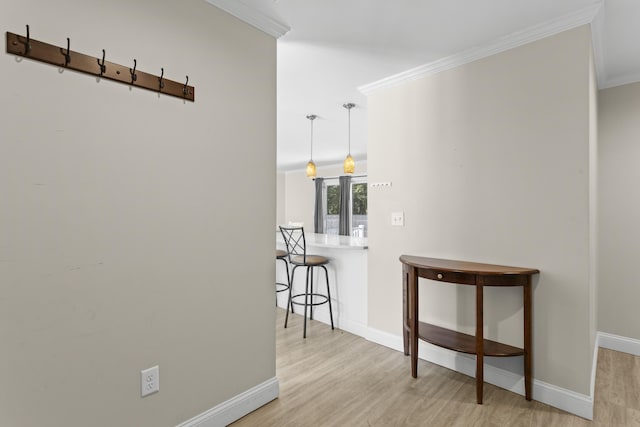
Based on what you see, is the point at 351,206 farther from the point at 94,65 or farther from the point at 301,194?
the point at 94,65

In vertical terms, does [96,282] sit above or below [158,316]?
above

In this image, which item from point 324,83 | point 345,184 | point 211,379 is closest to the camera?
point 211,379

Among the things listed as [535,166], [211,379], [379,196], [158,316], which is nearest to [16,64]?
[158,316]

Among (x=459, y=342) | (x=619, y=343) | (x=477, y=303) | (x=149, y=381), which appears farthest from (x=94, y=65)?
(x=619, y=343)

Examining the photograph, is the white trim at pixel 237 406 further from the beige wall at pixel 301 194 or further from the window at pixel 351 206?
the beige wall at pixel 301 194

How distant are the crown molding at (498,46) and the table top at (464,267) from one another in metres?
1.50

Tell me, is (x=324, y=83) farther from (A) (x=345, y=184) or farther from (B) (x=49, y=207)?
(A) (x=345, y=184)

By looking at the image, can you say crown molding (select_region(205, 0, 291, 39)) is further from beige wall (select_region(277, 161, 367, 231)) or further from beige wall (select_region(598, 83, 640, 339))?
beige wall (select_region(277, 161, 367, 231))

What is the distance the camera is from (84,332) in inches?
55.4

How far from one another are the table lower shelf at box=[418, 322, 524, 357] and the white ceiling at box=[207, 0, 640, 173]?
2052 millimetres

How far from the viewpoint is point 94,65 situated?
1.43 metres

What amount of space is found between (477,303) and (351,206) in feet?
18.9

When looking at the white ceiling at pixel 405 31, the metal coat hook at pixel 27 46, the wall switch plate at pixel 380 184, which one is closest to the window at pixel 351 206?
the wall switch plate at pixel 380 184

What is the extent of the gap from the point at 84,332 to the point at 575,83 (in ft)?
9.61
